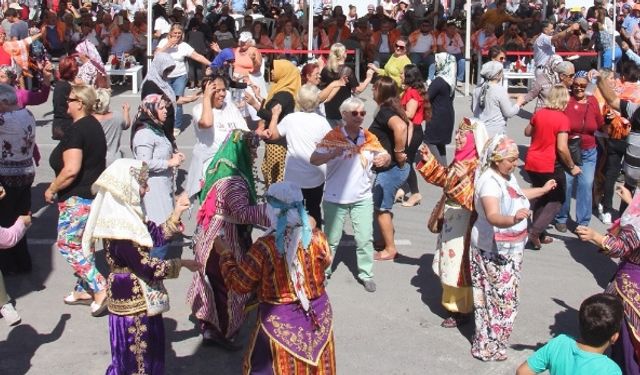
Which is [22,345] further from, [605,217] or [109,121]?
[605,217]

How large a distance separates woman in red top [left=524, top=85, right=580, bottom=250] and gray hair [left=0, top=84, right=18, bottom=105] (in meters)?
4.62

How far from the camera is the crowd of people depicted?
4.74m

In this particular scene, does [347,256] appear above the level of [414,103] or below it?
below

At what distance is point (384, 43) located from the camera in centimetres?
1792

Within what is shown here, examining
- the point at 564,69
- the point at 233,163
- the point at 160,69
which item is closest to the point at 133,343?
the point at 233,163

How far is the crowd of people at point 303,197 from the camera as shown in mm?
4742

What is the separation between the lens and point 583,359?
4086mm

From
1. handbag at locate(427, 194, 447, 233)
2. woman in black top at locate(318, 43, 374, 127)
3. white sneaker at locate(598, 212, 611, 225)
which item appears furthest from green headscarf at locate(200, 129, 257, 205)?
white sneaker at locate(598, 212, 611, 225)

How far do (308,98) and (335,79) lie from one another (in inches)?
143

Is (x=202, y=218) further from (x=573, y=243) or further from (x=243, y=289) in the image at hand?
(x=573, y=243)

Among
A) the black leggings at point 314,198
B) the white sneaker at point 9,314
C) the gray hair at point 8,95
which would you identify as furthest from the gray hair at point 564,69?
the white sneaker at point 9,314

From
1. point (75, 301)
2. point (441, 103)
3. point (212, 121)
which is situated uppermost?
point (212, 121)

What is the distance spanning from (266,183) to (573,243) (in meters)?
3.14

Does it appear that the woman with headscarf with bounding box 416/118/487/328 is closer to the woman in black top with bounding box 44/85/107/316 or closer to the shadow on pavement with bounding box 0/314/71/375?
the woman in black top with bounding box 44/85/107/316
